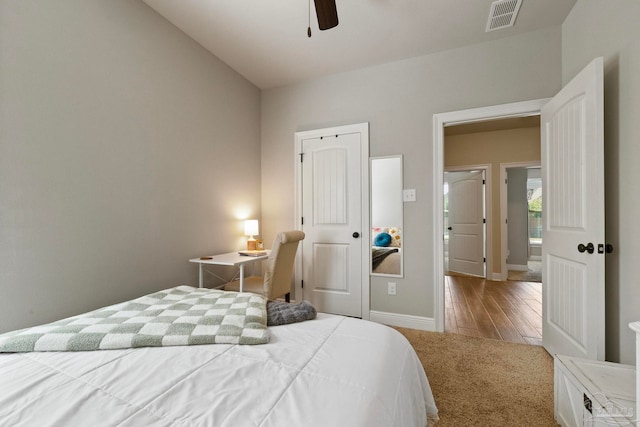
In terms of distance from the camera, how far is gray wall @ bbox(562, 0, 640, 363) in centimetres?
154

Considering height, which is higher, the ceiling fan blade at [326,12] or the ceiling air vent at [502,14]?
the ceiling air vent at [502,14]

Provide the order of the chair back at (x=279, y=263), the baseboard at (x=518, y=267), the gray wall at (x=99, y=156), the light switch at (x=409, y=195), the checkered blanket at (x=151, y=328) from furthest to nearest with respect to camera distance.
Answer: the baseboard at (x=518, y=267) < the light switch at (x=409, y=195) < the chair back at (x=279, y=263) < the gray wall at (x=99, y=156) < the checkered blanket at (x=151, y=328)

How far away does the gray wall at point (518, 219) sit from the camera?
5.84 m

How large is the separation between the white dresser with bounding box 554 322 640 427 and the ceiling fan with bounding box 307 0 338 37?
2006 mm

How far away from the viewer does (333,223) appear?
316 centimetres

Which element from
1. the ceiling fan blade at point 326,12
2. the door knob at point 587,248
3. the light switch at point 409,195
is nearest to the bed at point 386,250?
the light switch at point 409,195

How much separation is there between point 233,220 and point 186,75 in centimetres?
150

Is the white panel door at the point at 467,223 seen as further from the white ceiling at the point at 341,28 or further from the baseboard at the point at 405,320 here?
the white ceiling at the point at 341,28

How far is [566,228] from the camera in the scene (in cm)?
197

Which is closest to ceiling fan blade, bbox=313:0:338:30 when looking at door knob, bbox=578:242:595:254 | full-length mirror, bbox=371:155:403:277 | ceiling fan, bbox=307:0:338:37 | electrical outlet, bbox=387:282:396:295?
ceiling fan, bbox=307:0:338:37

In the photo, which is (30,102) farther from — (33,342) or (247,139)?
(247,139)

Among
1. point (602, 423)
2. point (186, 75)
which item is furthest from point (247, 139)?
point (602, 423)

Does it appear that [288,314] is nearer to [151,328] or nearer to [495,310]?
[151,328]

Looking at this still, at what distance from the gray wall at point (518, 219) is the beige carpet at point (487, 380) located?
431 centimetres
